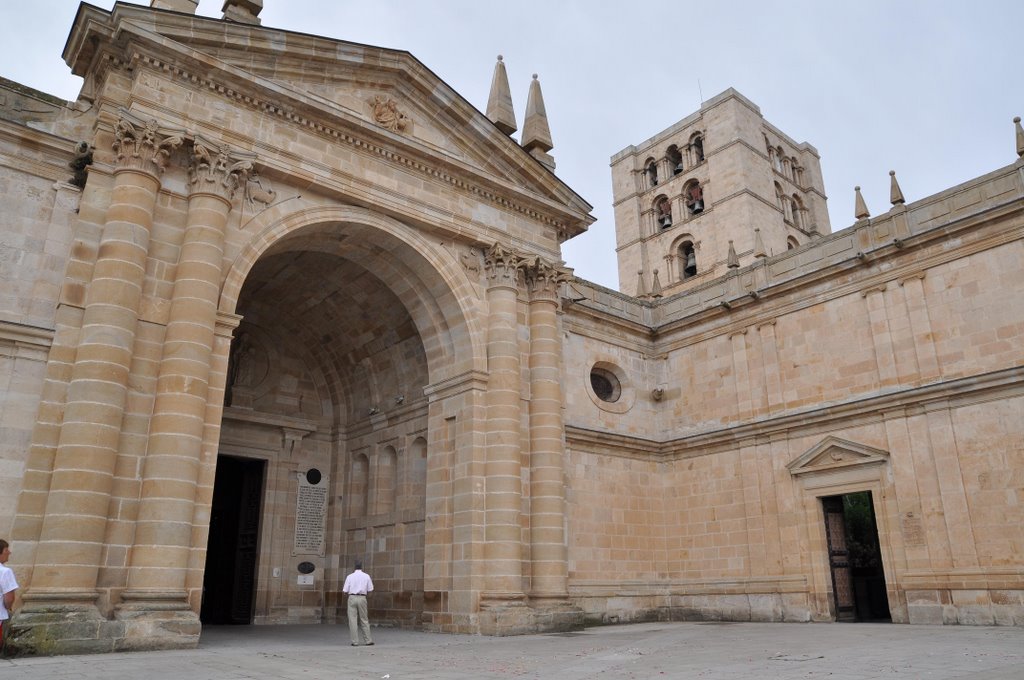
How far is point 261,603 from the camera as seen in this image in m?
19.4

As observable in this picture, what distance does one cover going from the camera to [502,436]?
17.3 metres

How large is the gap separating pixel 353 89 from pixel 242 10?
2780mm

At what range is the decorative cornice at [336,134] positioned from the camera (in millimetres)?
14531

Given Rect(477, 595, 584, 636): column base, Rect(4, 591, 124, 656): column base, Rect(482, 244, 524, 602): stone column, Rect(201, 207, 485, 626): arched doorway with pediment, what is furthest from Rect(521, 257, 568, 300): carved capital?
Rect(4, 591, 124, 656): column base

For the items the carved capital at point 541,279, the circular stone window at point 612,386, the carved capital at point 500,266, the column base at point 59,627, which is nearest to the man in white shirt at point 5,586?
the column base at point 59,627

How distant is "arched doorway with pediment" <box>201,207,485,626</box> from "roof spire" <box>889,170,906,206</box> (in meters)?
11.1

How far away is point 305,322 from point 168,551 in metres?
10.1

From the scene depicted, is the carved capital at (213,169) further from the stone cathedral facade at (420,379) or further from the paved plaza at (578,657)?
the paved plaza at (578,657)

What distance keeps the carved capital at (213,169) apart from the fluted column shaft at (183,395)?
2 centimetres

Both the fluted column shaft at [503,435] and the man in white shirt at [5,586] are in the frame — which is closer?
the man in white shirt at [5,586]

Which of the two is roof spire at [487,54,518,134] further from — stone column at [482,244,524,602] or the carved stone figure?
the carved stone figure

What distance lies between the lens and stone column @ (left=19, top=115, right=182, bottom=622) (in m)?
11.3

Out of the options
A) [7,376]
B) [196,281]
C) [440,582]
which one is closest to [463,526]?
[440,582]

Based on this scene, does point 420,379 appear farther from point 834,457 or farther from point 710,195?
point 710,195
